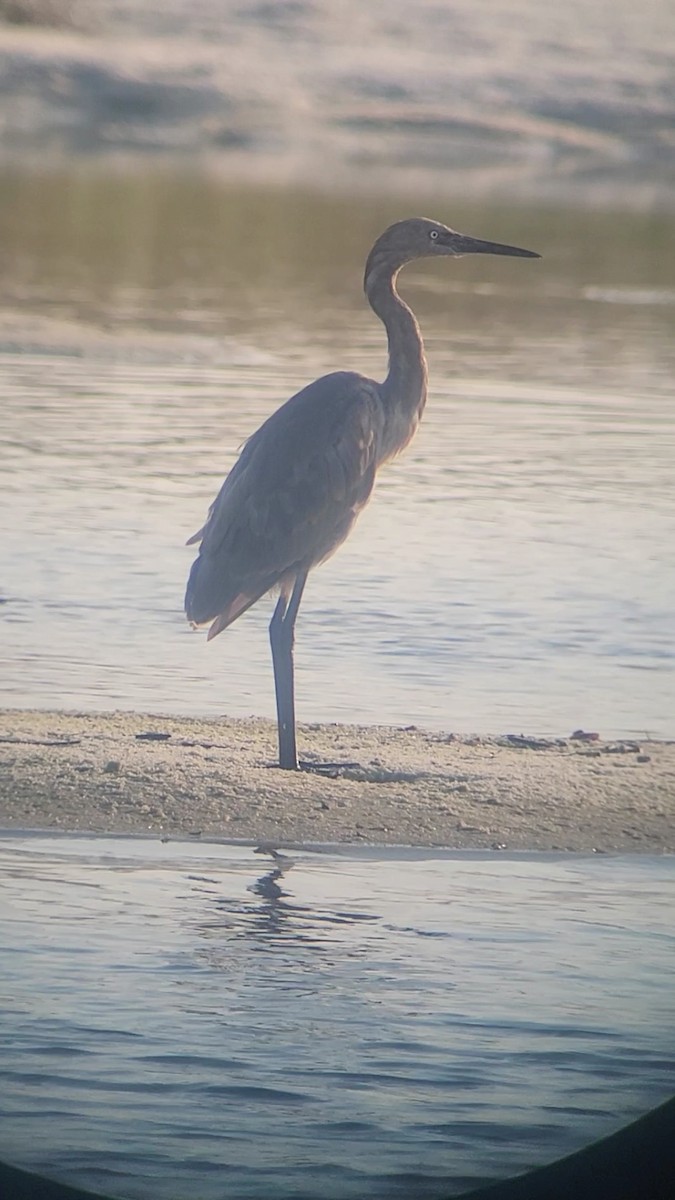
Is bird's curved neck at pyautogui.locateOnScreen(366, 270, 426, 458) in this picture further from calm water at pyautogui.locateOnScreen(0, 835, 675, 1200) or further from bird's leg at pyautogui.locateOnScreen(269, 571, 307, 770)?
calm water at pyautogui.locateOnScreen(0, 835, 675, 1200)

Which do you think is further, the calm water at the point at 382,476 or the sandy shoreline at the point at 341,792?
the calm water at the point at 382,476

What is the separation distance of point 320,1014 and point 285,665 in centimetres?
114

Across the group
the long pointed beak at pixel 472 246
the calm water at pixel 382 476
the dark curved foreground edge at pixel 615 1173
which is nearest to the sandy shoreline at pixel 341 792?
the calm water at pixel 382 476

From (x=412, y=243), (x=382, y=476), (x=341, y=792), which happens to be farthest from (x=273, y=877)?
(x=382, y=476)

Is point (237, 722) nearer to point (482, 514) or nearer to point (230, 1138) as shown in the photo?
point (230, 1138)

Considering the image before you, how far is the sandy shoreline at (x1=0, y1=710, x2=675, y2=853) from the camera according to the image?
2816 mm

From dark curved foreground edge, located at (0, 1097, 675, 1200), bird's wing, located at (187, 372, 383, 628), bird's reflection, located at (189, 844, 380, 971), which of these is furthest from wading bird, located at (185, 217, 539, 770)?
dark curved foreground edge, located at (0, 1097, 675, 1200)

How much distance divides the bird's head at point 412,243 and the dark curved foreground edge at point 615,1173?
218 centimetres

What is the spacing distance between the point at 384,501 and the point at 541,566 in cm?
109

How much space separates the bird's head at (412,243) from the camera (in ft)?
11.3

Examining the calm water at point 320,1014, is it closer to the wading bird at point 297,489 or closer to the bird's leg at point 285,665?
the bird's leg at point 285,665

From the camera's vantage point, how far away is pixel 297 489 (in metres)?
3.34

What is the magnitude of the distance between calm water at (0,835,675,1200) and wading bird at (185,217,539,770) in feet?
1.99

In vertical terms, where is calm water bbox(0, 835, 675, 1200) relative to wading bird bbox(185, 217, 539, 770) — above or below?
below
